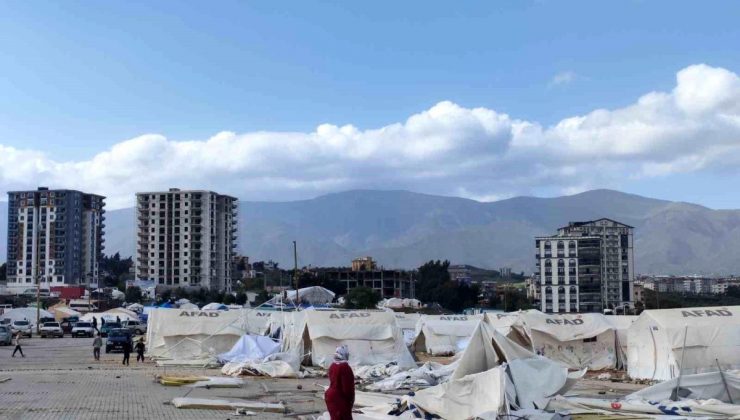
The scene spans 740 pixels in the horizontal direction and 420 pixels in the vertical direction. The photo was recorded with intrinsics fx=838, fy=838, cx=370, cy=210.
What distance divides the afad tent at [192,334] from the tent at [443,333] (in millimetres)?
10755

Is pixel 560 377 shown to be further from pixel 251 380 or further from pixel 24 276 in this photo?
pixel 24 276

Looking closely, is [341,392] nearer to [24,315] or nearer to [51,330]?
[51,330]

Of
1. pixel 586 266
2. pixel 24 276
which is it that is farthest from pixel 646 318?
pixel 24 276

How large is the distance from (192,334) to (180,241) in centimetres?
12029

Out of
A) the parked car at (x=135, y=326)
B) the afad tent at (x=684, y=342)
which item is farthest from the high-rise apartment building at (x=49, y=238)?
the afad tent at (x=684, y=342)

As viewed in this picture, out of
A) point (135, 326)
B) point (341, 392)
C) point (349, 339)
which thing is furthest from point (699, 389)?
point (135, 326)

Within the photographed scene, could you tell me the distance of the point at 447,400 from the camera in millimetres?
15938

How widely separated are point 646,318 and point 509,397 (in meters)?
14.1

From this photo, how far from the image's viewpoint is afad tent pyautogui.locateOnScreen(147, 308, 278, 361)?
3525cm

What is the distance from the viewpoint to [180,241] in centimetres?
15262

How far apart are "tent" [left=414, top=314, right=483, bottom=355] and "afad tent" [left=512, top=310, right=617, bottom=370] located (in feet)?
27.0

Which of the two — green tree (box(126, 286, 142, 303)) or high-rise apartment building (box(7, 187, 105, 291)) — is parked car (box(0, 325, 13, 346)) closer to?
green tree (box(126, 286, 142, 303))

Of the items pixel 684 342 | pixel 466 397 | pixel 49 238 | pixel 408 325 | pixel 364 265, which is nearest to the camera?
pixel 466 397

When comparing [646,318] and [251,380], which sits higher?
[646,318]
